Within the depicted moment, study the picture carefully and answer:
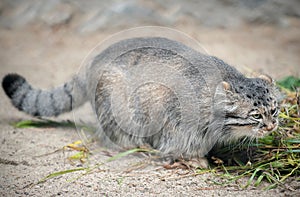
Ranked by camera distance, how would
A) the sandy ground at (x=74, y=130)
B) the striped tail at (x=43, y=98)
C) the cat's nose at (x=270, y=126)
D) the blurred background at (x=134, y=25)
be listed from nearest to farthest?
the sandy ground at (x=74, y=130) < the cat's nose at (x=270, y=126) < the striped tail at (x=43, y=98) < the blurred background at (x=134, y=25)

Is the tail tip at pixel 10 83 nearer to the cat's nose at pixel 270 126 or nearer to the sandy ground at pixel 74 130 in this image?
the sandy ground at pixel 74 130

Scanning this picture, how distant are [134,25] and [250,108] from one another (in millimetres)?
5597

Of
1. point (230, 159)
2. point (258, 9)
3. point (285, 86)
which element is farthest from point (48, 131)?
Answer: point (258, 9)

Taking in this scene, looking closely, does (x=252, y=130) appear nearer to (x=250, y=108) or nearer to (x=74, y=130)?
(x=250, y=108)

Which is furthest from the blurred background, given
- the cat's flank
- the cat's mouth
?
the cat's mouth

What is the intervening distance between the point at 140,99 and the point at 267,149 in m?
1.68

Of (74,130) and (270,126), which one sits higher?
(270,126)

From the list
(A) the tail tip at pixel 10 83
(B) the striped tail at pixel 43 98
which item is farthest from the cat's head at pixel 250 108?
(A) the tail tip at pixel 10 83

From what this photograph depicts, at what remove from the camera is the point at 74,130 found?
20.3 feet

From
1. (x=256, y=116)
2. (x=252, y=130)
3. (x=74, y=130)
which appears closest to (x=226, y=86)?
(x=256, y=116)

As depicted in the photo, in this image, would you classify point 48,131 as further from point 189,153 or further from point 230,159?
point 230,159

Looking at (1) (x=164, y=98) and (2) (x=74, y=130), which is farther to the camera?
(2) (x=74, y=130)

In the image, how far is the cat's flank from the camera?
15.3 feet

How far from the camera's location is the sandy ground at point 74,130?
4484 millimetres
